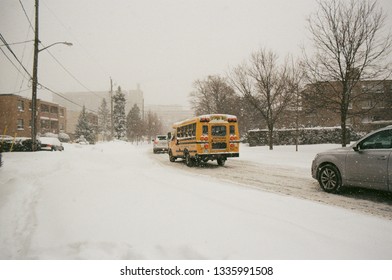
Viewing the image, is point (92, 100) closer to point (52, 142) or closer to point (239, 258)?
point (52, 142)

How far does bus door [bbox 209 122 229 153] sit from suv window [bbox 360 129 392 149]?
22.6 ft

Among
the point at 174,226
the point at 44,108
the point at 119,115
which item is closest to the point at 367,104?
the point at 174,226

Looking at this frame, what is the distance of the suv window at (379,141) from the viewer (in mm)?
5471

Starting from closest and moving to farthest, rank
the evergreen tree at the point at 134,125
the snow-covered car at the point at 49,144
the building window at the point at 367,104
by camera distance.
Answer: the building window at the point at 367,104, the snow-covered car at the point at 49,144, the evergreen tree at the point at 134,125

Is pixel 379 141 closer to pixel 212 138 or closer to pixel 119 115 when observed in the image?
pixel 212 138

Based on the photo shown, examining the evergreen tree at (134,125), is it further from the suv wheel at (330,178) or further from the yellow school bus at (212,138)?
the suv wheel at (330,178)

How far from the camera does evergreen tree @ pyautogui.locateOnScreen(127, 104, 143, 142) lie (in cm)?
6188

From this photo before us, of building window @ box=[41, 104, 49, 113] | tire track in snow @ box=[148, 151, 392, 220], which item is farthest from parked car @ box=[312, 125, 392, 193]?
building window @ box=[41, 104, 49, 113]

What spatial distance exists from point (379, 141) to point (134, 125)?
6239 centimetres

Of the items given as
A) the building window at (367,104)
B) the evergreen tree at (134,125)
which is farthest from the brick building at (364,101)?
the evergreen tree at (134,125)

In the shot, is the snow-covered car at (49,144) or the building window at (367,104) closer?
the building window at (367,104)

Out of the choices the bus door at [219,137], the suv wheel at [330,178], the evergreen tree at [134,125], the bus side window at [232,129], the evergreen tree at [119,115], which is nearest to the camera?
the suv wheel at [330,178]

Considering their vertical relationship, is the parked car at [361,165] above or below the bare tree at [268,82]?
below

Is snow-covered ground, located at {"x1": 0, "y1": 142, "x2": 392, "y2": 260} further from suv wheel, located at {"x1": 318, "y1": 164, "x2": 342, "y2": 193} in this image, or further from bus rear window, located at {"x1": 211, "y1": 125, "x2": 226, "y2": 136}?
bus rear window, located at {"x1": 211, "y1": 125, "x2": 226, "y2": 136}
